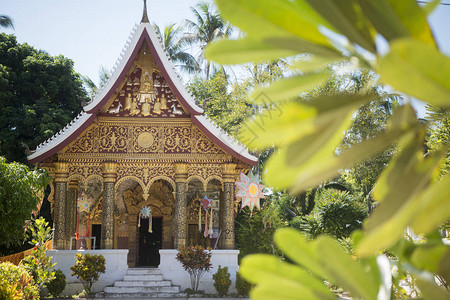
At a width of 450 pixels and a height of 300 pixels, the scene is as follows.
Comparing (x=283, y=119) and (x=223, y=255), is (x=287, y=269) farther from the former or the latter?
(x=223, y=255)

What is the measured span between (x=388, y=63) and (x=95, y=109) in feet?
37.4

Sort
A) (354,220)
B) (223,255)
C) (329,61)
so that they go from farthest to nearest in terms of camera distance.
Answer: (354,220) → (223,255) → (329,61)

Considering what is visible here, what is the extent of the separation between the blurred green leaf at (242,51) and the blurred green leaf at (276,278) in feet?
0.52

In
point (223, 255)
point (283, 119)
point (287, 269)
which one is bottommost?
point (223, 255)

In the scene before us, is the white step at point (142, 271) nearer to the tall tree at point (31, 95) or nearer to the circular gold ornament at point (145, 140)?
the circular gold ornament at point (145, 140)

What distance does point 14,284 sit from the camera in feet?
21.5

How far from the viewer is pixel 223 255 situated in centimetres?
1112

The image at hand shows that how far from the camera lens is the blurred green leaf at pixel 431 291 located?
358 mm

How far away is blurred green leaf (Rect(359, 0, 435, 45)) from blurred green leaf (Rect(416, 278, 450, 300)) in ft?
0.64

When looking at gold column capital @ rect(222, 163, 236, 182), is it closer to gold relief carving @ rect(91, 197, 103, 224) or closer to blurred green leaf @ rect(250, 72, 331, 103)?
gold relief carving @ rect(91, 197, 103, 224)

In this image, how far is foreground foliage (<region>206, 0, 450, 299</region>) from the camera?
27cm

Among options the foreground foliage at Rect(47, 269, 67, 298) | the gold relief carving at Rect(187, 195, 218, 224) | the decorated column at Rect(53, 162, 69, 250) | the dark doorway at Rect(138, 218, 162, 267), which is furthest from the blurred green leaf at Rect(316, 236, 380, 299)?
the dark doorway at Rect(138, 218, 162, 267)

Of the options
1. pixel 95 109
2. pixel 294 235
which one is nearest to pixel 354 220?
pixel 95 109

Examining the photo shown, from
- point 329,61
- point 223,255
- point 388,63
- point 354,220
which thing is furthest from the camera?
point 354,220
